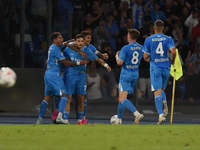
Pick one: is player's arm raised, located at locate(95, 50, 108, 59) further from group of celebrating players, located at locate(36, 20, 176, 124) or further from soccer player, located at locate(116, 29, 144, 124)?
soccer player, located at locate(116, 29, 144, 124)

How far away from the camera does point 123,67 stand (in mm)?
10312

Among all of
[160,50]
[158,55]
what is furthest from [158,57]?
[160,50]

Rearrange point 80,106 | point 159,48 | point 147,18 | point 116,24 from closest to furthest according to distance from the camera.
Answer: point 159,48, point 80,106, point 116,24, point 147,18

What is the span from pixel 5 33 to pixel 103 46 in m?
3.21

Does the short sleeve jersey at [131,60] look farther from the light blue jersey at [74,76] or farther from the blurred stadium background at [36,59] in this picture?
the blurred stadium background at [36,59]

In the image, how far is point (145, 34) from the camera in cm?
1594

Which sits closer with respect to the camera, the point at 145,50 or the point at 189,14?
the point at 145,50

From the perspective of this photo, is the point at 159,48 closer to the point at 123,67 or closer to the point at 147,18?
the point at 123,67

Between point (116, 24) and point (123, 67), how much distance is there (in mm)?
6016

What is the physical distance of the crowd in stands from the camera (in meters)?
15.3
